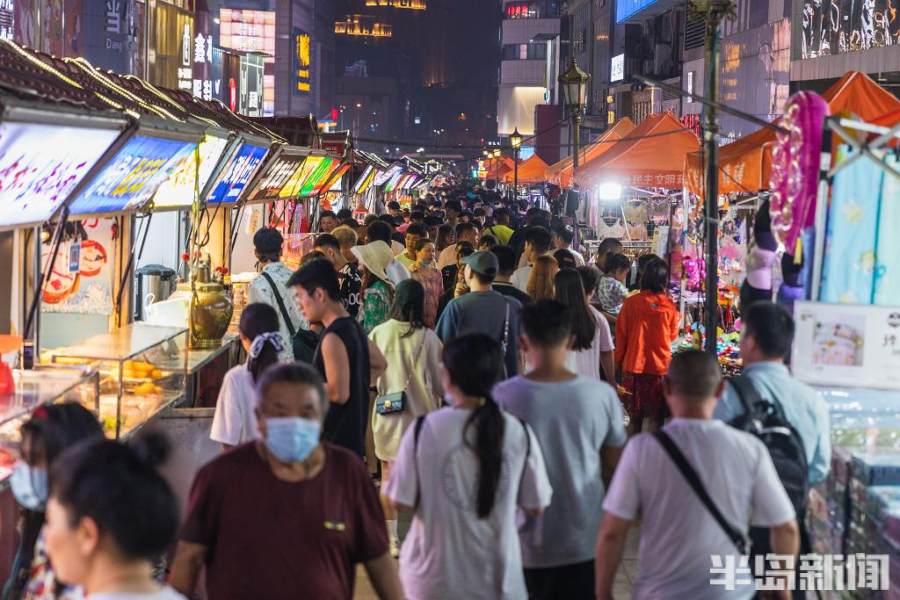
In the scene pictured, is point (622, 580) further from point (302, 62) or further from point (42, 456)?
point (302, 62)

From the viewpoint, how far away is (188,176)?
11.5m

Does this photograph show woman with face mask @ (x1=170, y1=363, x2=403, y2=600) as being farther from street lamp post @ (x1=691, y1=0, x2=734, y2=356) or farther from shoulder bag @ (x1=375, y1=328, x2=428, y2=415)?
street lamp post @ (x1=691, y1=0, x2=734, y2=356)

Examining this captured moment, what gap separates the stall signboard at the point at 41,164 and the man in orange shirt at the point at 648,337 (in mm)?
4189

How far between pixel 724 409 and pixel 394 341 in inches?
117

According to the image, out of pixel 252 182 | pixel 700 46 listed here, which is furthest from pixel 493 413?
pixel 700 46

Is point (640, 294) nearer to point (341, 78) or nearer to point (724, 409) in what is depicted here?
point (724, 409)

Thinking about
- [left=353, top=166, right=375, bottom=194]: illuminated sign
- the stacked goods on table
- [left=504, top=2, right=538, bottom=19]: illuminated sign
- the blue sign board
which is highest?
[left=504, top=2, right=538, bottom=19]: illuminated sign

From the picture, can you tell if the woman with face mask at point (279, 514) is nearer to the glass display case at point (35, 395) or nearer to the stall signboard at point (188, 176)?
the glass display case at point (35, 395)

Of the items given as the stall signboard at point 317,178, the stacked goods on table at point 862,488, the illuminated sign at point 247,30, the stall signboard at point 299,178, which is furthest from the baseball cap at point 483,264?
the illuminated sign at point 247,30

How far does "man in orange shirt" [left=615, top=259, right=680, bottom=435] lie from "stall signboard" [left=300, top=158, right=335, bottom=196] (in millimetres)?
10785

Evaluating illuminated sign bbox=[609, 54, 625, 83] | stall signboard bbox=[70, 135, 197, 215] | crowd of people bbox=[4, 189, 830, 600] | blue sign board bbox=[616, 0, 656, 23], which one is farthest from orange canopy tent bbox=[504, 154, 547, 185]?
crowd of people bbox=[4, 189, 830, 600]

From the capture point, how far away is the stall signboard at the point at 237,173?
12.8 meters

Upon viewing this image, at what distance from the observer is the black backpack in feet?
17.0

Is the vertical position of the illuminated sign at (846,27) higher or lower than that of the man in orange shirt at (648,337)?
higher
